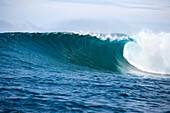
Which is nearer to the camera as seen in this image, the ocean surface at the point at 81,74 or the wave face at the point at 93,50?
the ocean surface at the point at 81,74

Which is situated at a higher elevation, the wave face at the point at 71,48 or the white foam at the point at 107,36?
the white foam at the point at 107,36

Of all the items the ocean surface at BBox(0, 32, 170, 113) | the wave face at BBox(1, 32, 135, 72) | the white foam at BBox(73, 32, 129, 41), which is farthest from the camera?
the white foam at BBox(73, 32, 129, 41)

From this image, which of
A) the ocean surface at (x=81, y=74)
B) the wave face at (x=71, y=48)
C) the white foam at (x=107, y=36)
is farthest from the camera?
the white foam at (x=107, y=36)

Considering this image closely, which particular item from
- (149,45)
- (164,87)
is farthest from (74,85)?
(149,45)

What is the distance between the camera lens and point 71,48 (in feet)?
50.8

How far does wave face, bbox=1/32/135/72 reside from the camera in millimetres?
12555

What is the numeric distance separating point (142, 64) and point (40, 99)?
10.1 metres

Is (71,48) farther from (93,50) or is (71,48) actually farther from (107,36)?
(107,36)

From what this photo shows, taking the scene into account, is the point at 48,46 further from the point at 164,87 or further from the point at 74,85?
the point at 164,87

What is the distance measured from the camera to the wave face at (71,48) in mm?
12555

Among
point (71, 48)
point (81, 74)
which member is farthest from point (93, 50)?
point (81, 74)

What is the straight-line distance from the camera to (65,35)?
1731 cm

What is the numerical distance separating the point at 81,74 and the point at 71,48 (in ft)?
20.1

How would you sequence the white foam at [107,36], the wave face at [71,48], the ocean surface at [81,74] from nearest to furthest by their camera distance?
the ocean surface at [81,74], the wave face at [71,48], the white foam at [107,36]
